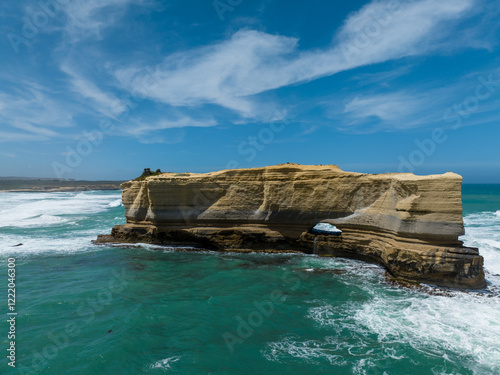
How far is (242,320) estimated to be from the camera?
959 centimetres

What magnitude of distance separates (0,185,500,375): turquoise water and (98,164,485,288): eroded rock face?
1.34 metres

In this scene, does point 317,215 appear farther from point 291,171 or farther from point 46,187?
point 46,187

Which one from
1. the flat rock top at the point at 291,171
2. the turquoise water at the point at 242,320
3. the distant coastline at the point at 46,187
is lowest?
the turquoise water at the point at 242,320

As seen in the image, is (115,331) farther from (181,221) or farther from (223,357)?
(181,221)

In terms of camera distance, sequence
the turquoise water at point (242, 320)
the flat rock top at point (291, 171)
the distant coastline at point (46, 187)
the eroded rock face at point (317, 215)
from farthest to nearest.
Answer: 1. the distant coastline at point (46, 187)
2. the flat rock top at point (291, 171)
3. the eroded rock face at point (317, 215)
4. the turquoise water at point (242, 320)

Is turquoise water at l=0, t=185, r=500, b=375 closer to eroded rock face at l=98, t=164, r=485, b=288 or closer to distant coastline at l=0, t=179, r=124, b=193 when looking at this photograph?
eroded rock face at l=98, t=164, r=485, b=288

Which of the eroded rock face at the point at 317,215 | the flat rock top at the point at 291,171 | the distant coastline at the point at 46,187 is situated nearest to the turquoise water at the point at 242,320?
the eroded rock face at the point at 317,215

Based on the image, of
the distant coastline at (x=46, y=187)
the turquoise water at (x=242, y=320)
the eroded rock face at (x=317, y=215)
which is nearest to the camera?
the turquoise water at (x=242, y=320)

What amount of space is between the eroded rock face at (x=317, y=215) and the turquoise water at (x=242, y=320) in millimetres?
1336

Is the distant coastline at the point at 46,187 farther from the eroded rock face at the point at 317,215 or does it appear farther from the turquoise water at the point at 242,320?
the turquoise water at the point at 242,320

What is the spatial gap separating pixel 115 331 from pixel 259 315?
4.54m

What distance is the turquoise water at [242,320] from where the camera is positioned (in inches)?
295

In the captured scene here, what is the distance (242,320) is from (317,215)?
351 inches

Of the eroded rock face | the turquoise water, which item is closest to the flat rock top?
the eroded rock face
